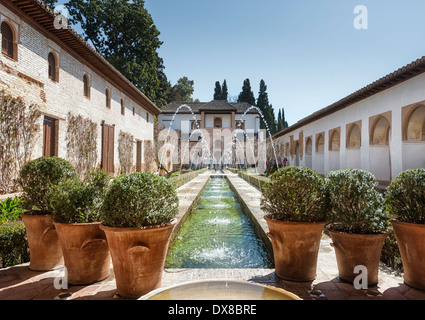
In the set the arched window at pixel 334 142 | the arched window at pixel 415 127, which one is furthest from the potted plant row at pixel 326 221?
the arched window at pixel 334 142

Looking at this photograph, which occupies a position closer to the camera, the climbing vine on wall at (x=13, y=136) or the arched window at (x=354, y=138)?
the climbing vine on wall at (x=13, y=136)

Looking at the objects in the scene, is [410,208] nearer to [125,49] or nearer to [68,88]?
[68,88]

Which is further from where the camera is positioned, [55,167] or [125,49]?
[125,49]

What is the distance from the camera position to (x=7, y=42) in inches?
296

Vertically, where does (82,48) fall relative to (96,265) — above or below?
above

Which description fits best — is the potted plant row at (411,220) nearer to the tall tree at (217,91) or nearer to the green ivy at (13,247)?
the green ivy at (13,247)

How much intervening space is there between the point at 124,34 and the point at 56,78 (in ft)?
72.4

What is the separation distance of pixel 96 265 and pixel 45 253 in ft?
2.74

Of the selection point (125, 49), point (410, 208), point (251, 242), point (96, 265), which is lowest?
point (251, 242)

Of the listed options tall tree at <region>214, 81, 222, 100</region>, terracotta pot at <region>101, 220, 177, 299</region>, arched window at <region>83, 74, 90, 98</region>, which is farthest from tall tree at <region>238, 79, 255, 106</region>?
terracotta pot at <region>101, 220, 177, 299</region>

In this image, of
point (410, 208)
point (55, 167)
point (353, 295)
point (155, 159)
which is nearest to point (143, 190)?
point (55, 167)

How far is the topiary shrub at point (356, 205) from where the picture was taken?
9.67ft

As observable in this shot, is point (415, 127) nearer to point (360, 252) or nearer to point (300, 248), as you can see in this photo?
point (360, 252)

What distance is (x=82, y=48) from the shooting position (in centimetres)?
1045
